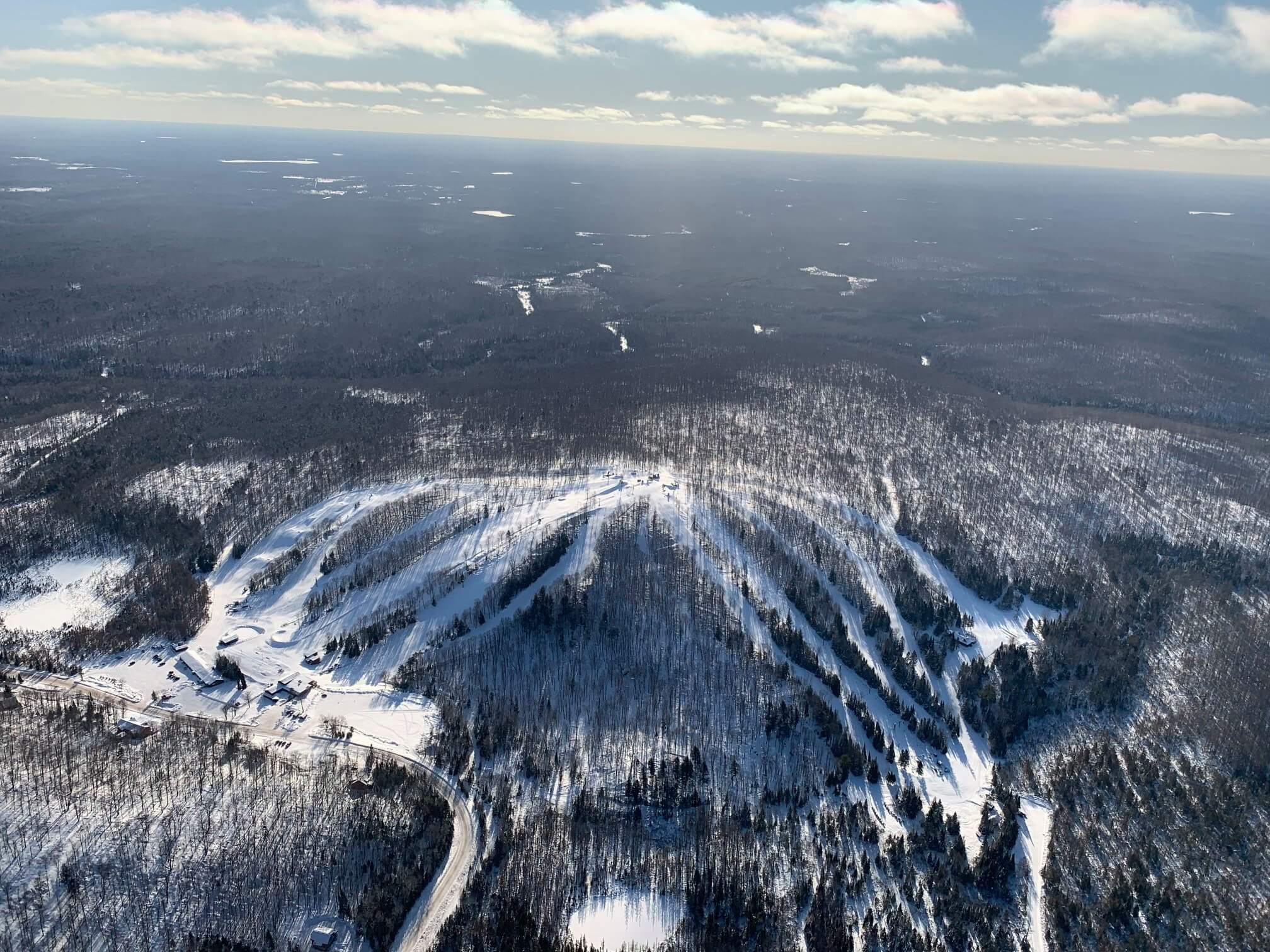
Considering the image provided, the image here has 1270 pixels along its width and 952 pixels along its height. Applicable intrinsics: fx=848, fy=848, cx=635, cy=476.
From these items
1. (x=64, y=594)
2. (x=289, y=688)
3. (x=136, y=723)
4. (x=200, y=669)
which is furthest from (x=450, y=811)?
(x=64, y=594)

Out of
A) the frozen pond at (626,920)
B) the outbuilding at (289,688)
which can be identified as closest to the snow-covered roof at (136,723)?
the outbuilding at (289,688)

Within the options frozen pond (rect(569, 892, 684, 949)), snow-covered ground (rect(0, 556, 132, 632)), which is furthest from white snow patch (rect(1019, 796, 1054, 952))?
snow-covered ground (rect(0, 556, 132, 632))

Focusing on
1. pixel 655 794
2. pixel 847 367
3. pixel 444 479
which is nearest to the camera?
pixel 655 794

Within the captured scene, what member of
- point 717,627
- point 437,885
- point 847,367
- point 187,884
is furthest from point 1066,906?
point 847,367

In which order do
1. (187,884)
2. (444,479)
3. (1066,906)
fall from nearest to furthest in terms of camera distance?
(187,884) → (1066,906) → (444,479)

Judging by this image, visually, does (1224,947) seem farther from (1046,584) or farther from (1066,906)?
(1046,584)

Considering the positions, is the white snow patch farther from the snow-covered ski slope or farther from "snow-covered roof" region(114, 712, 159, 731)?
"snow-covered roof" region(114, 712, 159, 731)

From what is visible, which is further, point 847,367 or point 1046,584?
point 847,367
